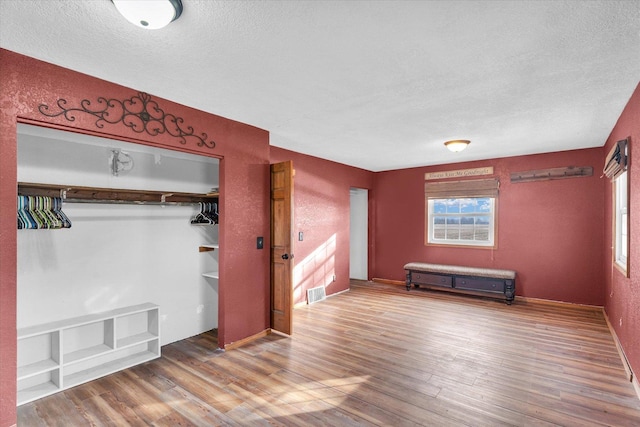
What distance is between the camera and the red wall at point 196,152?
207 cm

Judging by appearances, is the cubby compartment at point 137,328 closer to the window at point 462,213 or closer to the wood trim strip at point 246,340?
the wood trim strip at point 246,340

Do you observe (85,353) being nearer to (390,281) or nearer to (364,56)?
(364,56)

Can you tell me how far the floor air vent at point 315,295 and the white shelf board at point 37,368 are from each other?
11.2ft

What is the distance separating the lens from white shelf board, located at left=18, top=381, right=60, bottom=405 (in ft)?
8.10

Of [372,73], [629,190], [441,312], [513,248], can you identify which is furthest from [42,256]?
[513,248]

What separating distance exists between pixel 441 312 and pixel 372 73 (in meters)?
3.83

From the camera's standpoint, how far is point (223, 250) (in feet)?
11.3

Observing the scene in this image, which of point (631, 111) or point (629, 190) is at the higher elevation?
point (631, 111)

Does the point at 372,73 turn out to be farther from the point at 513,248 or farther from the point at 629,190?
the point at 513,248

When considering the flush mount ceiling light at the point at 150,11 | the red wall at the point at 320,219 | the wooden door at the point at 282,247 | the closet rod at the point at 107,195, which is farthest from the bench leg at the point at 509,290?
the flush mount ceiling light at the point at 150,11

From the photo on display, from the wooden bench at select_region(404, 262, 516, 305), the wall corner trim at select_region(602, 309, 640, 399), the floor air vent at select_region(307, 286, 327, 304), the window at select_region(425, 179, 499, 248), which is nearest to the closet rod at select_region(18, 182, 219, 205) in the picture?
the floor air vent at select_region(307, 286, 327, 304)

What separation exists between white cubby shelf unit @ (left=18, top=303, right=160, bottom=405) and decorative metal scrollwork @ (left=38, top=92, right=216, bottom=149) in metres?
1.74

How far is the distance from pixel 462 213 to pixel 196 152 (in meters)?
5.06

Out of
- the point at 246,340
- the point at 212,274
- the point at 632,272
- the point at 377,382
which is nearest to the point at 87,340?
the point at 212,274
